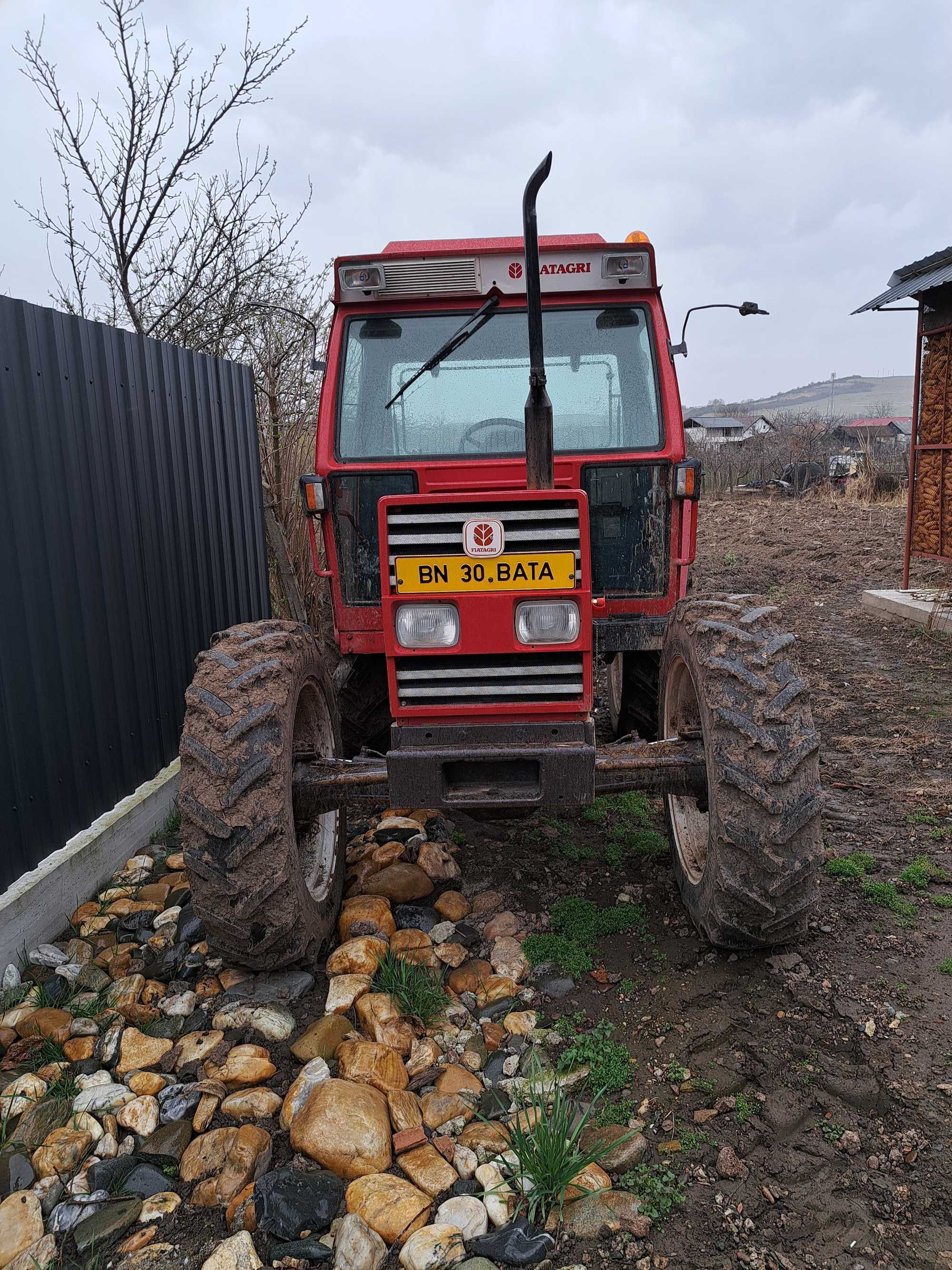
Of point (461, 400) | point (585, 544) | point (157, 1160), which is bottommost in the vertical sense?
point (157, 1160)

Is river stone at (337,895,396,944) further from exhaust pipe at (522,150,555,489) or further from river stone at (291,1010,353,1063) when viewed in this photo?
exhaust pipe at (522,150,555,489)

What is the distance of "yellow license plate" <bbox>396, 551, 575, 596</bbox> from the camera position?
2.84 metres

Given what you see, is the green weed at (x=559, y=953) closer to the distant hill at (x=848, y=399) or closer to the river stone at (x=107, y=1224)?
the river stone at (x=107, y=1224)

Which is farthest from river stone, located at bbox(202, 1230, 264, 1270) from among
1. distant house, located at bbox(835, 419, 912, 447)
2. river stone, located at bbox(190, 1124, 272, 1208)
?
distant house, located at bbox(835, 419, 912, 447)

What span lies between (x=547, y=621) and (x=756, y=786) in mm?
815

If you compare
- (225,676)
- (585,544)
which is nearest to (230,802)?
(225,676)

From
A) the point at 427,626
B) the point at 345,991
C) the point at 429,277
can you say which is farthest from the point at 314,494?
the point at 345,991

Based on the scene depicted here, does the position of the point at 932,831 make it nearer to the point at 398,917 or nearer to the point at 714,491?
the point at 398,917

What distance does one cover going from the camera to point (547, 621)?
2.89 meters

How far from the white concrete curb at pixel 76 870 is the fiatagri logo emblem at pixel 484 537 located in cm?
216

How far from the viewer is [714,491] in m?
26.6

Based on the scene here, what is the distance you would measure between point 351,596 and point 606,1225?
2.65 meters

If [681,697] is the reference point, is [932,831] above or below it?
below

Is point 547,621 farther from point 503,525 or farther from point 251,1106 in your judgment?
point 251,1106
